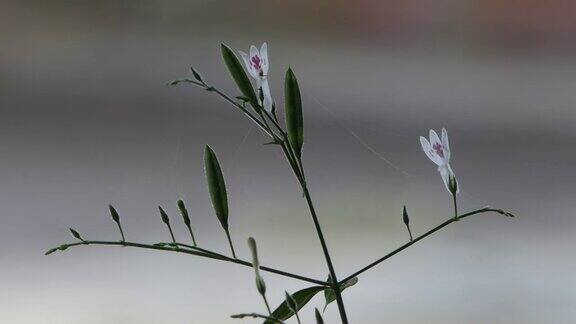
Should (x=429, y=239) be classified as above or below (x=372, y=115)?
below

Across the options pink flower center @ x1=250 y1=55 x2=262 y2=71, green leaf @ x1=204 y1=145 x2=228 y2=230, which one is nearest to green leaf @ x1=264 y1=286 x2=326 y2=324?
green leaf @ x1=204 y1=145 x2=228 y2=230

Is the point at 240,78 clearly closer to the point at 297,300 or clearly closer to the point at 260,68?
the point at 260,68

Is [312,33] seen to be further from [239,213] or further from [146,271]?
[146,271]

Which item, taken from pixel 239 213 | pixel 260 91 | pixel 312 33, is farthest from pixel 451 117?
pixel 260 91

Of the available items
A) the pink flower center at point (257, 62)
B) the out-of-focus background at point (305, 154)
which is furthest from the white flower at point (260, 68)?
the out-of-focus background at point (305, 154)

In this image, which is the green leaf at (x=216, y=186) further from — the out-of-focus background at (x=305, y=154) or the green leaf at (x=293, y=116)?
the out-of-focus background at (x=305, y=154)

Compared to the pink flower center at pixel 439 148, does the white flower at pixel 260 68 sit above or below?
above
